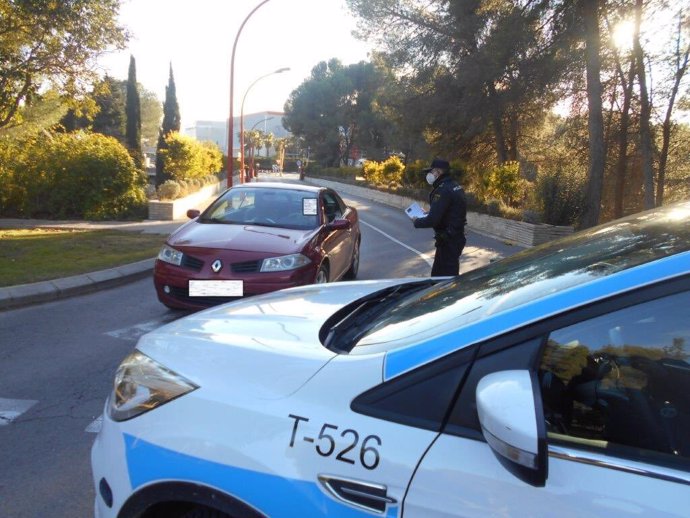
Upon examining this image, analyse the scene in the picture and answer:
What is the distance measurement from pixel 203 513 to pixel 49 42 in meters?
13.5

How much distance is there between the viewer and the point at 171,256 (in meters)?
6.12

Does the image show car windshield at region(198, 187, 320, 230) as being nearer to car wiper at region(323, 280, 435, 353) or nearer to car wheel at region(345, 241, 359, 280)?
car wheel at region(345, 241, 359, 280)

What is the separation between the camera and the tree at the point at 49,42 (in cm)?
1174

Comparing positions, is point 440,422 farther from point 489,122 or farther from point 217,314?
point 489,122

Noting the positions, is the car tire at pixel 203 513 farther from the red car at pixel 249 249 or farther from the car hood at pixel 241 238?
the car hood at pixel 241 238

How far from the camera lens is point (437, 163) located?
6047mm

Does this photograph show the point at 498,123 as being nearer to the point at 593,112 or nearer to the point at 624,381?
the point at 593,112


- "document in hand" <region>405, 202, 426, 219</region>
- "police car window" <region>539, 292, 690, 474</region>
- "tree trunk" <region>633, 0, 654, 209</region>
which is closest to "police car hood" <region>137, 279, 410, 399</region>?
"police car window" <region>539, 292, 690, 474</region>

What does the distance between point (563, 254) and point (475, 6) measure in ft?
69.7

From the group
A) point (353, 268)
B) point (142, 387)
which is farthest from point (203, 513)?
point (353, 268)

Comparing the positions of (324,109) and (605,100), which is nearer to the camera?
(605,100)

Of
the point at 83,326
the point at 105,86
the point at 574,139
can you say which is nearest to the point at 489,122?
the point at 574,139

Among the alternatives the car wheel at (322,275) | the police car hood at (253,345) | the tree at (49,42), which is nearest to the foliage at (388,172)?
the tree at (49,42)

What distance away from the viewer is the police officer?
19.1 feet
